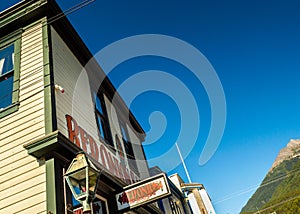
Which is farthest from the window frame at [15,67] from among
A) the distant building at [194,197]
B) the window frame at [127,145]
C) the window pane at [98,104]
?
→ the distant building at [194,197]

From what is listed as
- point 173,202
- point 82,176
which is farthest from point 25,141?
point 173,202

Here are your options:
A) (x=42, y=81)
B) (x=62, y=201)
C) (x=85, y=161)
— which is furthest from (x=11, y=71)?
(x=85, y=161)

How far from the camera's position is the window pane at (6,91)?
571 centimetres

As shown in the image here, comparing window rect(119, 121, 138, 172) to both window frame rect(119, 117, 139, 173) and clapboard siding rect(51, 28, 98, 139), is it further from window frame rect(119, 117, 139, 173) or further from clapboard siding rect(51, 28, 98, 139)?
clapboard siding rect(51, 28, 98, 139)

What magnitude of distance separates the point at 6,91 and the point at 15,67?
24.5 inches

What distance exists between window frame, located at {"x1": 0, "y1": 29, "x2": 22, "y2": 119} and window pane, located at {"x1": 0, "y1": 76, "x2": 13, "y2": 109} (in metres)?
0.13

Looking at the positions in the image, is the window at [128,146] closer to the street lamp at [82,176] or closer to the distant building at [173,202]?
the distant building at [173,202]

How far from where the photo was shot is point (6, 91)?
596 cm

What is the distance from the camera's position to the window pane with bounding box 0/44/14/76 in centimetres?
633

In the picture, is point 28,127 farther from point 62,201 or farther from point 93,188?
point 93,188

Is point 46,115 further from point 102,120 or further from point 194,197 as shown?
point 194,197

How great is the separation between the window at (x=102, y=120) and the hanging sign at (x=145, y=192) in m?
3.23

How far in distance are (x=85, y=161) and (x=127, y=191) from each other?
1971mm

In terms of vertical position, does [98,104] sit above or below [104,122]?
above
